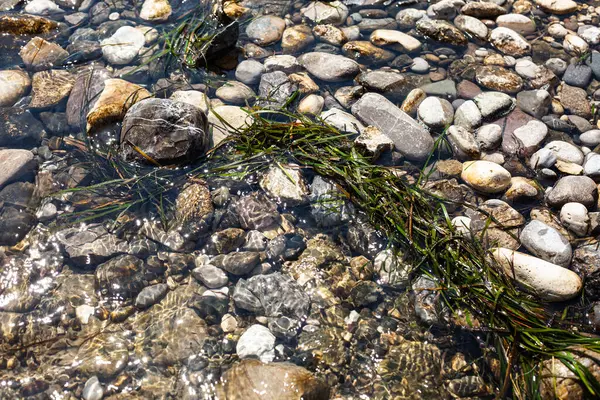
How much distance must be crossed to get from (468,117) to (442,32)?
1.40 meters

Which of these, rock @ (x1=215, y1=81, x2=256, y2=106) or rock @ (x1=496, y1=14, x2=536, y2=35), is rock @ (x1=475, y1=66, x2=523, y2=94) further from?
rock @ (x1=215, y1=81, x2=256, y2=106)

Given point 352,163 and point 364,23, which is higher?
point 364,23

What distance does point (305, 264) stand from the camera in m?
3.67

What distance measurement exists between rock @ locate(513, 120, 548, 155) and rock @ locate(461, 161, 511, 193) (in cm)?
51

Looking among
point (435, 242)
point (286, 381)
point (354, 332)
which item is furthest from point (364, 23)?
point (286, 381)

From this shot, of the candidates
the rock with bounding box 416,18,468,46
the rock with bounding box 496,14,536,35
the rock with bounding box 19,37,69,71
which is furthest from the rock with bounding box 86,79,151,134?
the rock with bounding box 496,14,536,35

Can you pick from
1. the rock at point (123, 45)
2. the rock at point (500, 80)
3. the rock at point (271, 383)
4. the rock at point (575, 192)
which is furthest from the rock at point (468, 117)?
the rock at point (123, 45)

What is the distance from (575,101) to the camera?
15.7ft

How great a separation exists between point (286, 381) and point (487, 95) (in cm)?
346

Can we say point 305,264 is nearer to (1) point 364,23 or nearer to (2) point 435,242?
(2) point 435,242

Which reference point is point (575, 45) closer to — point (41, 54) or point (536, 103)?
point (536, 103)

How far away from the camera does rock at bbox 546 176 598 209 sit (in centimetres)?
391

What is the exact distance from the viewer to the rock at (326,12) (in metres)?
5.51

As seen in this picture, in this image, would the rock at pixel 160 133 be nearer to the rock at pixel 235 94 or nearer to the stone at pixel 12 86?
the rock at pixel 235 94
